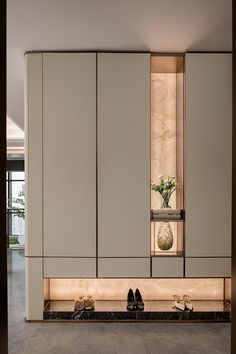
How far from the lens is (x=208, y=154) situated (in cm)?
402

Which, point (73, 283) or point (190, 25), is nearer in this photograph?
point (190, 25)

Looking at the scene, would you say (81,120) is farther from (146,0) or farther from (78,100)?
(146,0)

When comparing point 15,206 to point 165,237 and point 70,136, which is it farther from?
point 165,237

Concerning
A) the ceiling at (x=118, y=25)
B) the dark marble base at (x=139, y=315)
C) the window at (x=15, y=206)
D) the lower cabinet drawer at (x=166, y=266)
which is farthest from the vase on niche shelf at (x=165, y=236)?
the window at (x=15, y=206)

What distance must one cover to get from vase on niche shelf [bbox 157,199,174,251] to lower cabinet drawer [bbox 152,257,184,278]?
149 millimetres

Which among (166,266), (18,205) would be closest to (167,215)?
(166,266)

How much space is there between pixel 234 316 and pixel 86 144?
308 centimetres

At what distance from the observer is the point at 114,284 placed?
429cm

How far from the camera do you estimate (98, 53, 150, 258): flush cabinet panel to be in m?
3.97

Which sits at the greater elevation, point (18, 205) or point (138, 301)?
point (18, 205)

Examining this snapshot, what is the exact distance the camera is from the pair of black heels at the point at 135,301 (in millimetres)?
3984

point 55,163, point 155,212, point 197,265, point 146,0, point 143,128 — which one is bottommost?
point 197,265

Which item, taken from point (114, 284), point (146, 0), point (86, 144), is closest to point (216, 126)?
point (86, 144)

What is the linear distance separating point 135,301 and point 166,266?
1.54 feet
